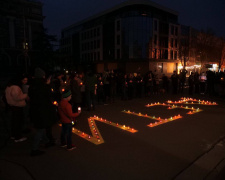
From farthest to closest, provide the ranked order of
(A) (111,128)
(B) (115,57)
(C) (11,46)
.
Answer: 1. (B) (115,57)
2. (C) (11,46)
3. (A) (111,128)

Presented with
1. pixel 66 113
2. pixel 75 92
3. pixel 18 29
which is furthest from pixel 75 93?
pixel 18 29

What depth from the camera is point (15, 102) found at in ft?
18.5

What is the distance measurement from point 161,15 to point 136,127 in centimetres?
4688

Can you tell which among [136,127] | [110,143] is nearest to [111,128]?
[136,127]

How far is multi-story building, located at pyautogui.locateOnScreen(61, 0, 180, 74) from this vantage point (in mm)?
44719

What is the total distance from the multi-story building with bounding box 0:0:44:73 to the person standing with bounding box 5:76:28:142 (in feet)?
121

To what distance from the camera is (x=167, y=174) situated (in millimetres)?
3896

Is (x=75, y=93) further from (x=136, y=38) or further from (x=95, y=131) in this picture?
(x=136, y=38)

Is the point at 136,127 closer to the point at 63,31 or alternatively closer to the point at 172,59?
the point at 172,59

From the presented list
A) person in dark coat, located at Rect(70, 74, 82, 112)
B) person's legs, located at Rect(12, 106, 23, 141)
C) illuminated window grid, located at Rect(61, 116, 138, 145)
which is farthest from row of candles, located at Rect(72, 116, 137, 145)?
person's legs, located at Rect(12, 106, 23, 141)

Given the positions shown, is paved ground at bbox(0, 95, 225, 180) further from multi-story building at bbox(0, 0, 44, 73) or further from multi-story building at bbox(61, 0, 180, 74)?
multi-story building at bbox(61, 0, 180, 74)

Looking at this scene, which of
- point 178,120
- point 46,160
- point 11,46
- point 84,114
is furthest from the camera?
point 11,46

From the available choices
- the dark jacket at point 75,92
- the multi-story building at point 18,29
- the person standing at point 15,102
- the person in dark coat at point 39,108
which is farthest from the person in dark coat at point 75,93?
the multi-story building at point 18,29

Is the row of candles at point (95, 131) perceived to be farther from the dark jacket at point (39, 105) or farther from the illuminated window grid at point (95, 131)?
the dark jacket at point (39, 105)
